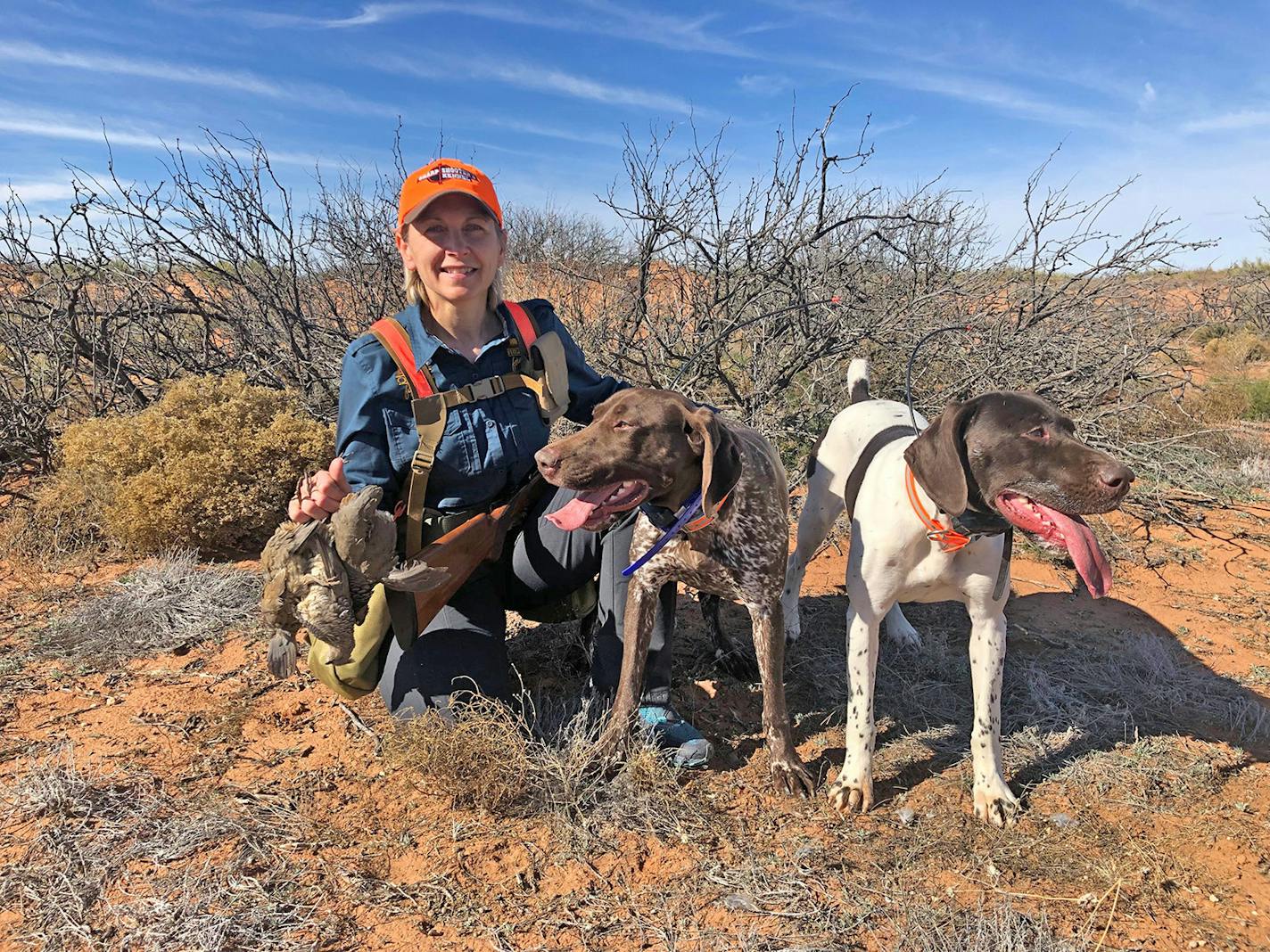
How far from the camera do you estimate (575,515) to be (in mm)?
2500

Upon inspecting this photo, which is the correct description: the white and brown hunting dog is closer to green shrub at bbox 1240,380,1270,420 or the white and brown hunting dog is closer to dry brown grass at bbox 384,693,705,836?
dry brown grass at bbox 384,693,705,836

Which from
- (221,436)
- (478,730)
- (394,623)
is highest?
(221,436)

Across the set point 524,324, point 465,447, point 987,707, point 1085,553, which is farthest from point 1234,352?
point 465,447

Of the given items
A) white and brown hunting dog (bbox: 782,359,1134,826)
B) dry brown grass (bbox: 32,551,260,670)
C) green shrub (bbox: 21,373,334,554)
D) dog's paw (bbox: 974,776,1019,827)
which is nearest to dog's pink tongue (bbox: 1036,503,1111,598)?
white and brown hunting dog (bbox: 782,359,1134,826)

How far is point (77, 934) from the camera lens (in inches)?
76.4

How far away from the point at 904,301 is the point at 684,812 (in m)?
4.72

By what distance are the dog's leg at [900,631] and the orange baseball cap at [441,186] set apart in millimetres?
2625

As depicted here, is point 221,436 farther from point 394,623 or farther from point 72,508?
point 394,623

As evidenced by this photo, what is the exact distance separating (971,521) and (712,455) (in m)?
0.81

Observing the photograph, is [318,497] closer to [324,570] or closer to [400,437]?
[324,570]

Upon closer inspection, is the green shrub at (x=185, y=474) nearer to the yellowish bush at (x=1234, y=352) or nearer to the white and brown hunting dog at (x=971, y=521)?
the white and brown hunting dog at (x=971, y=521)

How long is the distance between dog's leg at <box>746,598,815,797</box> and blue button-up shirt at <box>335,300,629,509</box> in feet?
3.55

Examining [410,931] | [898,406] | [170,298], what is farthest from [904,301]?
[170,298]

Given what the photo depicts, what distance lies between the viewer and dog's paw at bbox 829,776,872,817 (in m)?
2.61
